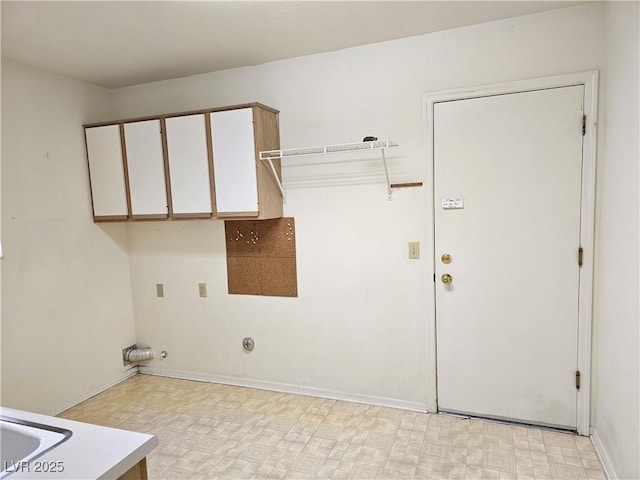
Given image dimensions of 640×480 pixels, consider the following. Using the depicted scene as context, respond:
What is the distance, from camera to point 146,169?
3.18 meters

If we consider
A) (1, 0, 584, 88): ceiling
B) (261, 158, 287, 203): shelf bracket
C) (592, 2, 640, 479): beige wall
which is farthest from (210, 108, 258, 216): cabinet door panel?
(592, 2, 640, 479): beige wall

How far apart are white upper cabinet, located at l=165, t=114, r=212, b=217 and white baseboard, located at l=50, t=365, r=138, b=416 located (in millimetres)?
1612

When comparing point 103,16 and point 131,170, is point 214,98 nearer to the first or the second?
point 131,170

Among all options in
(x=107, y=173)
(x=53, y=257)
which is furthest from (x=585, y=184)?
(x=53, y=257)

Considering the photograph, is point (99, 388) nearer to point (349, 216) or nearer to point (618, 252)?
point (349, 216)

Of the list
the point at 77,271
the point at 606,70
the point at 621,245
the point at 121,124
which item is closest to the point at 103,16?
the point at 121,124

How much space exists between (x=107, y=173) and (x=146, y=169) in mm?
383

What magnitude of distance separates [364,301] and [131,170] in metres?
2.02

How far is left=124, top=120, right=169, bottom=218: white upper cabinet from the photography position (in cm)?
312

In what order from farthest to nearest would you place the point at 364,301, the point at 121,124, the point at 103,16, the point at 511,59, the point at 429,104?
the point at 121,124 → the point at 364,301 → the point at 429,104 → the point at 511,59 → the point at 103,16

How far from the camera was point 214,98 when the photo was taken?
10.8ft

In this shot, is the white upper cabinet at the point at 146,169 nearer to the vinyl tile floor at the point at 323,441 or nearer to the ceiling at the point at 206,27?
the ceiling at the point at 206,27

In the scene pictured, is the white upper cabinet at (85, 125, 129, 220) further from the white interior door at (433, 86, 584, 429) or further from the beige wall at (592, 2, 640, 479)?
the beige wall at (592, 2, 640, 479)

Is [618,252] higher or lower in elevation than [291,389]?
higher
